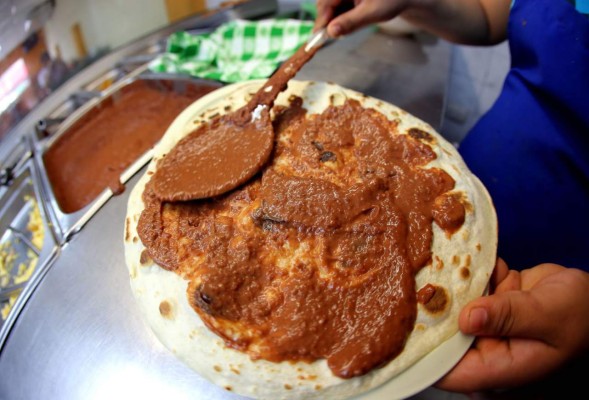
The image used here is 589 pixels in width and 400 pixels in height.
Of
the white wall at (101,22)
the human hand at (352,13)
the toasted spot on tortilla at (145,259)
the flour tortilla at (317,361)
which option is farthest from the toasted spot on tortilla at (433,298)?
the white wall at (101,22)

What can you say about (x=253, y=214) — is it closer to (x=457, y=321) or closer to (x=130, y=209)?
(x=130, y=209)

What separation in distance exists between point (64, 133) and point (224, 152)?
1.02m

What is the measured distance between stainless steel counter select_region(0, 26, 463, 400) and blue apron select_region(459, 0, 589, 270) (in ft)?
2.26

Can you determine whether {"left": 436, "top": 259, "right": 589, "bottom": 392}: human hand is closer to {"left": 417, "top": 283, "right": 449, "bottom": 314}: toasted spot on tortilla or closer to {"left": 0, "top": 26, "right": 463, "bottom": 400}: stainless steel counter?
{"left": 417, "top": 283, "right": 449, "bottom": 314}: toasted spot on tortilla

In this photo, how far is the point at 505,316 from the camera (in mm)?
917

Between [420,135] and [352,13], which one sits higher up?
[352,13]

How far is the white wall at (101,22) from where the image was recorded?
2.18 meters

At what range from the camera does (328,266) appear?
3.33 ft

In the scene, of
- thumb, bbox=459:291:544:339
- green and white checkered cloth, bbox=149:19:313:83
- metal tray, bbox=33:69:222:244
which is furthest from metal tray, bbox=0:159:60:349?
thumb, bbox=459:291:544:339

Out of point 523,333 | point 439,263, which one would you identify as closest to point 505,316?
point 523,333

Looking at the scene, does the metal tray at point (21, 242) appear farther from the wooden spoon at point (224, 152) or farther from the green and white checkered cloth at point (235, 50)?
the green and white checkered cloth at point (235, 50)

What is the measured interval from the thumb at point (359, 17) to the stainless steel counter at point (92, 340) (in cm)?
99

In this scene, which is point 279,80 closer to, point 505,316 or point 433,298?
point 433,298

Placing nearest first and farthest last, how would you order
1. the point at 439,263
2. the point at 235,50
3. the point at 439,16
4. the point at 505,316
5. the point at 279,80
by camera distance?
the point at 505,316
the point at 439,263
the point at 279,80
the point at 439,16
the point at 235,50
